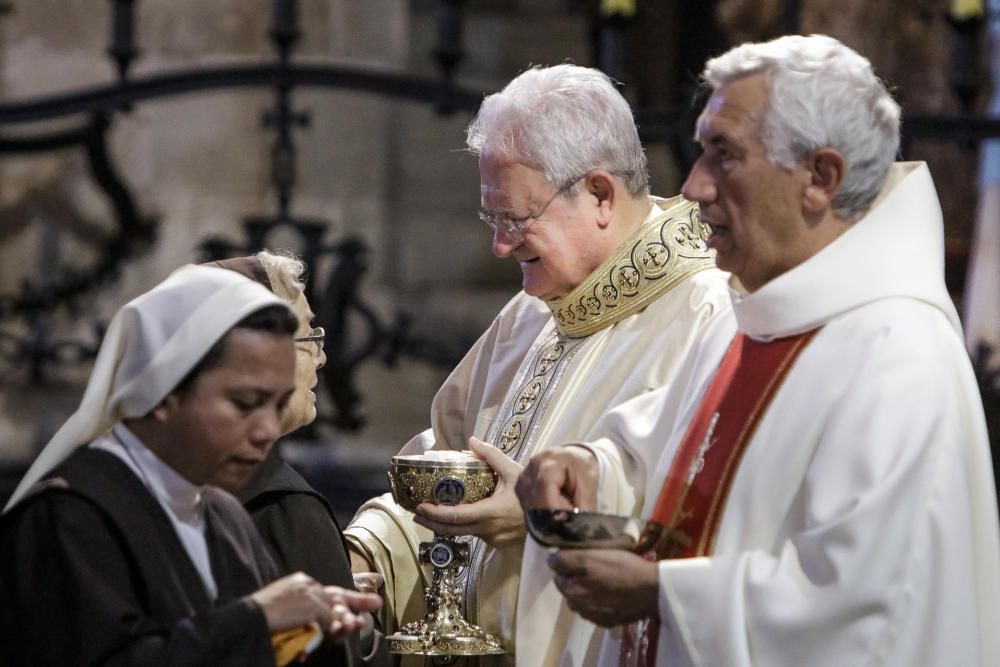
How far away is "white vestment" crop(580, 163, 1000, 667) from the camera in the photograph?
3.44 meters

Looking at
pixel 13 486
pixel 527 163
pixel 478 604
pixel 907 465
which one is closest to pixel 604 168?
pixel 527 163

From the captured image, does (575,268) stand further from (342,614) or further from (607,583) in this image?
(342,614)

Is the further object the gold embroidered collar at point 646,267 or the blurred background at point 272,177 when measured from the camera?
the blurred background at point 272,177

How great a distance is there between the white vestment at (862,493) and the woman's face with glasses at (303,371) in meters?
0.96

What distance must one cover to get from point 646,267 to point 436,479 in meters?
0.81

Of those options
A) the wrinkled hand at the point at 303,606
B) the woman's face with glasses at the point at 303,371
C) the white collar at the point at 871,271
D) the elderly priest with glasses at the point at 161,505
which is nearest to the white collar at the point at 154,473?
the elderly priest with glasses at the point at 161,505

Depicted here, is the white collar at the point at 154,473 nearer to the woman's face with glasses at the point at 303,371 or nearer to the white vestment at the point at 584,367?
the woman's face with glasses at the point at 303,371

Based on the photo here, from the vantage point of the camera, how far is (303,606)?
3152 mm

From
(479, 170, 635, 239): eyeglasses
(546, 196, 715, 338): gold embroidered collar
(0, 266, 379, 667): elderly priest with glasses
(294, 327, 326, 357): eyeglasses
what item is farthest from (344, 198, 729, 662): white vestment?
(0, 266, 379, 667): elderly priest with glasses

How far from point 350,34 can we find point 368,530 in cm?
466

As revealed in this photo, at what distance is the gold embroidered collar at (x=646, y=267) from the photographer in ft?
15.4

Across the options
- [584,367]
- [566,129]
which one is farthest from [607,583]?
[566,129]

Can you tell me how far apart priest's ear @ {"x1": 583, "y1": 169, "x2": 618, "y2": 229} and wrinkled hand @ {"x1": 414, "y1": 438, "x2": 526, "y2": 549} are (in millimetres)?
662

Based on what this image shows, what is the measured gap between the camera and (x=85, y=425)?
3.29 m
